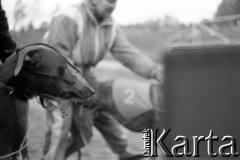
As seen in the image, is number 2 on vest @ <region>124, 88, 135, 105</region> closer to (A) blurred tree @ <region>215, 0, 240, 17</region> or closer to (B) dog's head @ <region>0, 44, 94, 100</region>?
(A) blurred tree @ <region>215, 0, 240, 17</region>

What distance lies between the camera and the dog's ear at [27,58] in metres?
1.94

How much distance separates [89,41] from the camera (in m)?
3.13

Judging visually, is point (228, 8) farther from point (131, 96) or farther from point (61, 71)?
point (61, 71)

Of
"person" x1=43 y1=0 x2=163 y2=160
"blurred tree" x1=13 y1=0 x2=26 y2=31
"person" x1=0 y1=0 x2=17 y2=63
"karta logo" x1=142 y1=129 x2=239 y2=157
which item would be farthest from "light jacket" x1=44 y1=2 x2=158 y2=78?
"karta logo" x1=142 y1=129 x2=239 y2=157

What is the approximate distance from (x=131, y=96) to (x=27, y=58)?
1249mm

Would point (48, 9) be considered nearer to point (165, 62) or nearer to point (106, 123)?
point (106, 123)

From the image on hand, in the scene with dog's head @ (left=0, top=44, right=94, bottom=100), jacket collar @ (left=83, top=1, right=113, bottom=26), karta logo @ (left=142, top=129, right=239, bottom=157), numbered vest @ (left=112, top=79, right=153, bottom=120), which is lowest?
karta logo @ (left=142, top=129, right=239, bottom=157)

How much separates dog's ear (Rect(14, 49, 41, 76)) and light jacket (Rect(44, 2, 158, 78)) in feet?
3.26

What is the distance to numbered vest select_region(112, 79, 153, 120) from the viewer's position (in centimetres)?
311

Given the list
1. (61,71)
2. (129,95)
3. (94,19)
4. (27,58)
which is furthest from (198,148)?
(94,19)

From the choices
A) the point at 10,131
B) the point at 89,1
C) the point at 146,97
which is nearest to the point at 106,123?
the point at 146,97

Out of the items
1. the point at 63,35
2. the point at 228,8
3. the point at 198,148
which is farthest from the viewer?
the point at 63,35

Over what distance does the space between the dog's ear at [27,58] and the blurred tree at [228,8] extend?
1337 mm

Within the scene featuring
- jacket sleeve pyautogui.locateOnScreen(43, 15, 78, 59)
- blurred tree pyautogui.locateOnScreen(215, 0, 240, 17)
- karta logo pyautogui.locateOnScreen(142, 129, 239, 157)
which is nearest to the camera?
karta logo pyautogui.locateOnScreen(142, 129, 239, 157)
